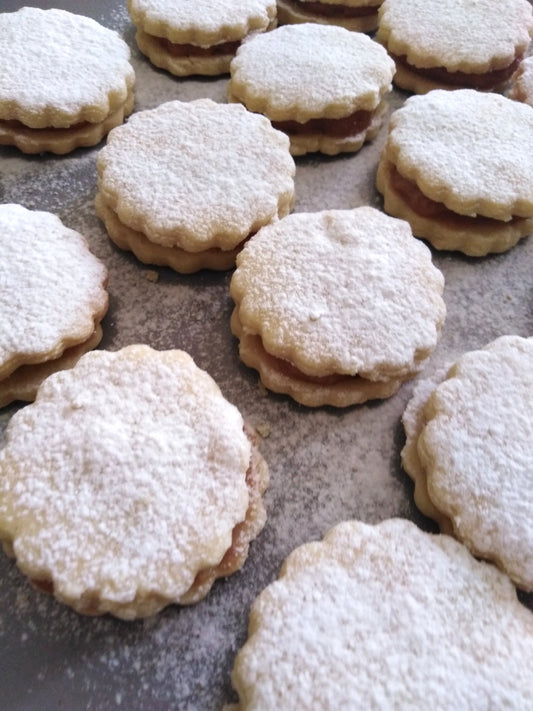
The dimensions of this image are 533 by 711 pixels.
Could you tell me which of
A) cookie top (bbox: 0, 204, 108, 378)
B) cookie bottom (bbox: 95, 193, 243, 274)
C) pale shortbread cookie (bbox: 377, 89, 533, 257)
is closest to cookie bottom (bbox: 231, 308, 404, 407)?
cookie bottom (bbox: 95, 193, 243, 274)

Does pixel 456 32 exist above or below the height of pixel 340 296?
above

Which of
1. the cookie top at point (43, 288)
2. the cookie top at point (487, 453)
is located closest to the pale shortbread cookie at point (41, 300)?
the cookie top at point (43, 288)

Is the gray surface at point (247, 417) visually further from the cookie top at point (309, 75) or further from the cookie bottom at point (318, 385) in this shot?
the cookie top at point (309, 75)

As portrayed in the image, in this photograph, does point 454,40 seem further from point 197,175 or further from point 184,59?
point 197,175

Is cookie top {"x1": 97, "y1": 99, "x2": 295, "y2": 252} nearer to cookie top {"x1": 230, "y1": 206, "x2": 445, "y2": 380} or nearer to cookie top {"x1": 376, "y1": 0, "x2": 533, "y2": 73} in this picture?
cookie top {"x1": 230, "y1": 206, "x2": 445, "y2": 380}

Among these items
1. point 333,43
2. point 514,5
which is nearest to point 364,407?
point 333,43

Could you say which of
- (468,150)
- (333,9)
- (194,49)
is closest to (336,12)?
(333,9)
